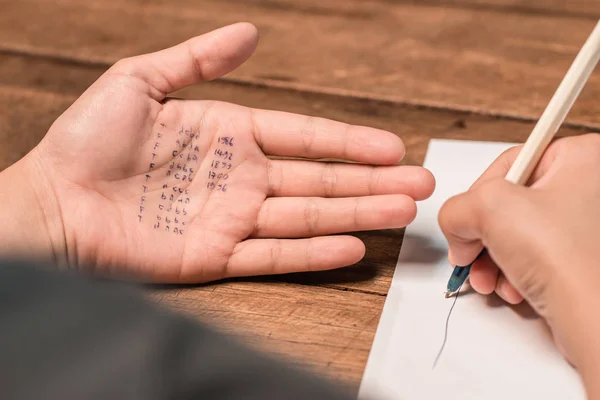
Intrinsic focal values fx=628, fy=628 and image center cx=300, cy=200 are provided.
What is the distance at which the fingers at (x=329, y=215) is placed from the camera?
0.64m

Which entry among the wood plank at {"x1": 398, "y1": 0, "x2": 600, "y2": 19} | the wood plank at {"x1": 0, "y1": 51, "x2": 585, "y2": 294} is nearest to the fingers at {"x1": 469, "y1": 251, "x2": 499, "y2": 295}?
the wood plank at {"x1": 0, "y1": 51, "x2": 585, "y2": 294}

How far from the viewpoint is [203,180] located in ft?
2.28

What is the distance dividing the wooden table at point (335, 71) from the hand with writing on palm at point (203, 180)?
0.13 feet

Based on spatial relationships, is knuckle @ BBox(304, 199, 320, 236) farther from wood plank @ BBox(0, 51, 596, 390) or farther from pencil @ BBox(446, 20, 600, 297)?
pencil @ BBox(446, 20, 600, 297)

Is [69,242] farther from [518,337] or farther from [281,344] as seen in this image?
[518,337]

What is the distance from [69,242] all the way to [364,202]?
305 mm

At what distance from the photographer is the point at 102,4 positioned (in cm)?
111

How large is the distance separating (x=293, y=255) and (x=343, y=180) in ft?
0.33

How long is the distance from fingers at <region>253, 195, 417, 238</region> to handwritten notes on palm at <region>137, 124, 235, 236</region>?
7 centimetres

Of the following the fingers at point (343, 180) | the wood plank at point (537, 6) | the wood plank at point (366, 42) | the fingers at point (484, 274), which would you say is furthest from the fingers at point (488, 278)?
the wood plank at point (537, 6)

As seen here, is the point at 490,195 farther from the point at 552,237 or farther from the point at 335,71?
the point at 335,71

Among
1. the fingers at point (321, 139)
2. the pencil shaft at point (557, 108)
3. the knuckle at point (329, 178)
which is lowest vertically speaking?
the knuckle at point (329, 178)

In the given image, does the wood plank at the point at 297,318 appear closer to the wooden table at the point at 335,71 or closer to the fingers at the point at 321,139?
the wooden table at the point at 335,71

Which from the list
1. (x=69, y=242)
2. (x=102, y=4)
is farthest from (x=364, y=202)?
(x=102, y=4)
